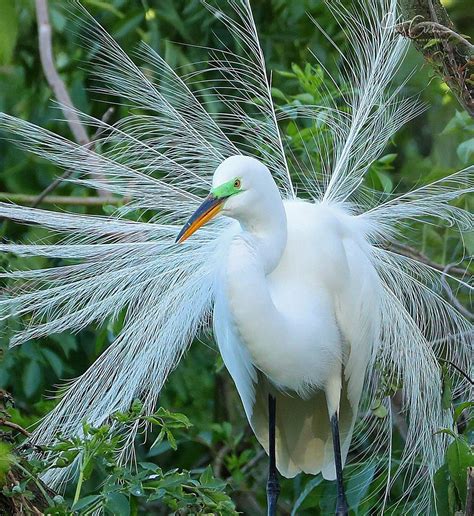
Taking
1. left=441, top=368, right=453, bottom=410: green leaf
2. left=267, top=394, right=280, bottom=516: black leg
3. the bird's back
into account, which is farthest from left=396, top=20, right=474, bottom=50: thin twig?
left=267, top=394, right=280, bottom=516: black leg

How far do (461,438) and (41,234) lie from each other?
1252mm

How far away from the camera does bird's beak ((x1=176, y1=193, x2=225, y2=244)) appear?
8.21 feet

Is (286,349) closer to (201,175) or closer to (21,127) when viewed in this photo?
(201,175)

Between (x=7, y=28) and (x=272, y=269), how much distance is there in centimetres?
93

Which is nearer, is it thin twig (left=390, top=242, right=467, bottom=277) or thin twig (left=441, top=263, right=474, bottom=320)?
thin twig (left=441, top=263, right=474, bottom=320)

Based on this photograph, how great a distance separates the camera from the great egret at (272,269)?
2959 millimetres

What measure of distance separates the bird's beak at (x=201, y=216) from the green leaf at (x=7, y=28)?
538mm

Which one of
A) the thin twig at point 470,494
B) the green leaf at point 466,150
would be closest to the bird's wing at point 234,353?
the thin twig at point 470,494

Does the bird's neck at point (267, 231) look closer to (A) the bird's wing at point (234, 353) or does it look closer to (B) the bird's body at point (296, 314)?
(B) the bird's body at point (296, 314)

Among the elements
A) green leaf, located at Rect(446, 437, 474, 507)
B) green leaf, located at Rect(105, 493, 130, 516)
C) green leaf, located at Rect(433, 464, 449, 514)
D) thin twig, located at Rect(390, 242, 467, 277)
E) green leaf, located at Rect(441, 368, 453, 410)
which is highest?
green leaf, located at Rect(105, 493, 130, 516)

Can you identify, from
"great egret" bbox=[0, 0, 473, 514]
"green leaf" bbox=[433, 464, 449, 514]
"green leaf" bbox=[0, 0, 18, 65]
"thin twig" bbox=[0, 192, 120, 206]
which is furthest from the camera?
"thin twig" bbox=[0, 192, 120, 206]

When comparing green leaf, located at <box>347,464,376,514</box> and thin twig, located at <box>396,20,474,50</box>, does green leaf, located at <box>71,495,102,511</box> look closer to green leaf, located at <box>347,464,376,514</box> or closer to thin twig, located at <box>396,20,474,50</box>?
Answer: green leaf, located at <box>347,464,376,514</box>

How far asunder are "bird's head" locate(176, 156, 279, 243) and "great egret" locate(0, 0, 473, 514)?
12cm

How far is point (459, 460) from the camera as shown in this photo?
257 cm
